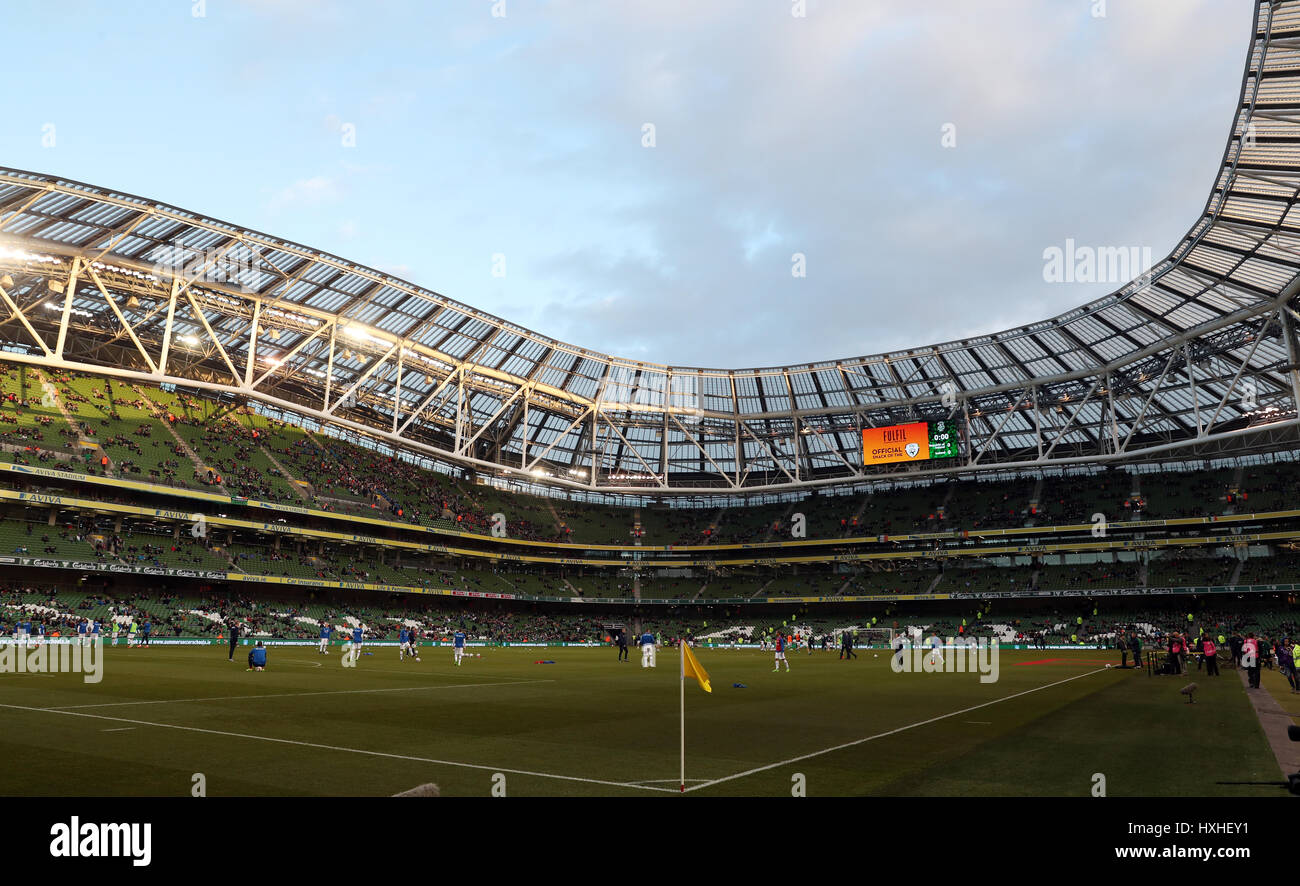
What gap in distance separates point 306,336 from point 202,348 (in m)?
10.1

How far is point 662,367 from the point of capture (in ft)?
240

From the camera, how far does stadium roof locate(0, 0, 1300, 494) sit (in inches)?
1720

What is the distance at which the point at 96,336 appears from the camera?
60.1 metres

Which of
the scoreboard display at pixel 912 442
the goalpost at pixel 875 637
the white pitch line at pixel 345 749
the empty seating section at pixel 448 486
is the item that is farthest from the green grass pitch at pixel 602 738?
the goalpost at pixel 875 637

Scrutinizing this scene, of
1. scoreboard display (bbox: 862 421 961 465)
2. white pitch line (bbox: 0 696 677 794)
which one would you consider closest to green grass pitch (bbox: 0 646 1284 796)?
white pitch line (bbox: 0 696 677 794)

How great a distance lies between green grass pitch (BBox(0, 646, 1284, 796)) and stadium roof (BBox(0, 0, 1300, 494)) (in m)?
28.6

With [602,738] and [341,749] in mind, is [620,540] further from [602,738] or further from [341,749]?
[341,749]

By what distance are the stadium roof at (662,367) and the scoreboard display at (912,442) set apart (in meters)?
3.12

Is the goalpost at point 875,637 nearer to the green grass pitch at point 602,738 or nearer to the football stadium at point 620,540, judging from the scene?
the football stadium at point 620,540

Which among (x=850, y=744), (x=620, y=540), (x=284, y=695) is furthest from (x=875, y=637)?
(x=850, y=744)

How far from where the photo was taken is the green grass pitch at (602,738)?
9.82 m

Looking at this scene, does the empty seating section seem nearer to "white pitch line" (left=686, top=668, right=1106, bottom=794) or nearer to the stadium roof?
the stadium roof

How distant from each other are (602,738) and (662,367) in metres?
60.5
